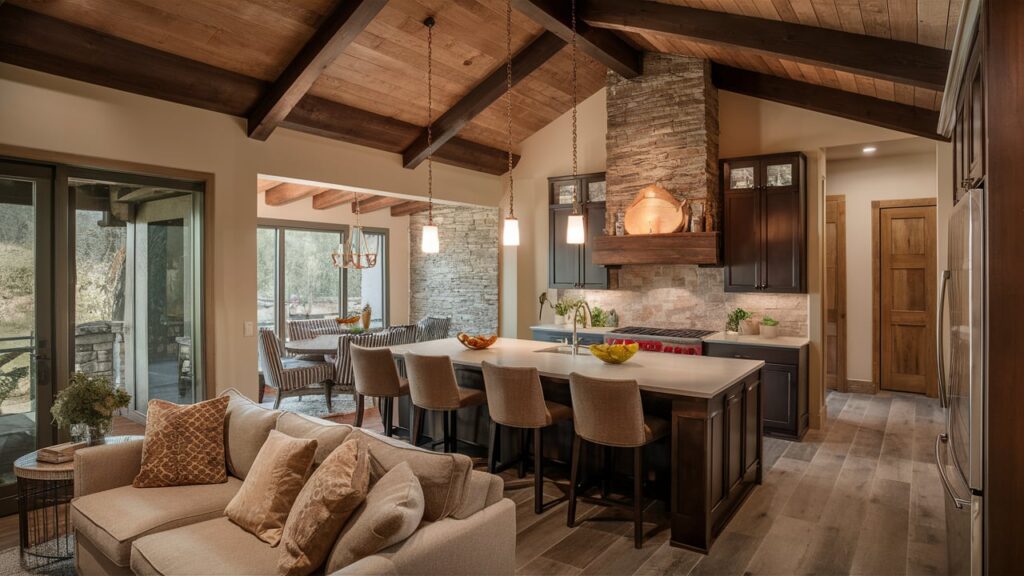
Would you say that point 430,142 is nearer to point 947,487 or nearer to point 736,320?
point 736,320

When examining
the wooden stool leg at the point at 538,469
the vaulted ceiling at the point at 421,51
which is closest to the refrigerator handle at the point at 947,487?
the wooden stool leg at the point at 538,469

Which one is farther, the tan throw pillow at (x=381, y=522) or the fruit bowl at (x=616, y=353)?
the fruit bowl at (x=616, y=353)

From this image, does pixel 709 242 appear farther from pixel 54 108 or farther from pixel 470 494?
pixel 54 108

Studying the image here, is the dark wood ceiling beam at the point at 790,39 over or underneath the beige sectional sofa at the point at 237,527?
over

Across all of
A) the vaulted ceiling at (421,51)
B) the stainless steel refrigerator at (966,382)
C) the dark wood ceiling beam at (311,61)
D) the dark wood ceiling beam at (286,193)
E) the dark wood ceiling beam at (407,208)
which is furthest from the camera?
the dark wood ceiling beam at (407,208)

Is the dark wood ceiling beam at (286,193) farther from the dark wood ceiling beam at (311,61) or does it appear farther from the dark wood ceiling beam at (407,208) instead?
the dark wood ceiling beam at (311,61)

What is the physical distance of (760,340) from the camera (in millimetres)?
5359

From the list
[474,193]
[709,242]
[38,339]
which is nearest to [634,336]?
[709,242]

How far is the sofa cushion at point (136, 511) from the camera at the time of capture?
2.40 metres

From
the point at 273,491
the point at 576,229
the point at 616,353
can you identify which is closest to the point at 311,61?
the point at 576,229

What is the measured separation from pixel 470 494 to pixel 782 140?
16.2 ft

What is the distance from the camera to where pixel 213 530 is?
239 cm

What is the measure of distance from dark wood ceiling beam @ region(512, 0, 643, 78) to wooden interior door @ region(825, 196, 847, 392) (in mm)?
3230

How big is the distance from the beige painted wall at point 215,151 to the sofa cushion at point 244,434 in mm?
1668
